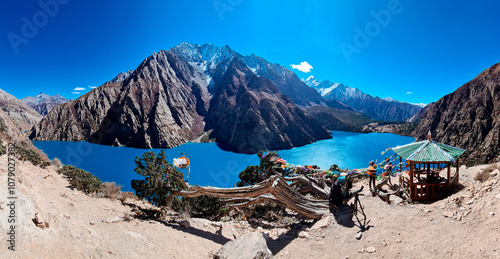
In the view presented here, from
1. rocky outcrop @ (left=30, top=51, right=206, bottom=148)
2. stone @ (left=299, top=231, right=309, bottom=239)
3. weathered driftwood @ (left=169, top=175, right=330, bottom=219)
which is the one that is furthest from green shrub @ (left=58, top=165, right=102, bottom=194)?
rocky outcrop @ (left=30, top=51, right=206, bottom=148)

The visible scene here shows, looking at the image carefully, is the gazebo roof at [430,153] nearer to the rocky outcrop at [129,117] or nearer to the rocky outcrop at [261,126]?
the rocky outcrop at [261,126]

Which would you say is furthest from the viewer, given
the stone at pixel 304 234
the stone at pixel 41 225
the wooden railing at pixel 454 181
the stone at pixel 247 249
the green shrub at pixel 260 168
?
the green shrub at pixel 260 168

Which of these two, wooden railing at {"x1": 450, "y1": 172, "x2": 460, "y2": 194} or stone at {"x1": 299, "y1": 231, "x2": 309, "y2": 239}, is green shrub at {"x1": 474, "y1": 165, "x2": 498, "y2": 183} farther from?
stone at {"x1": 299, "y1": 231, "x2": 309, "y2": 239}

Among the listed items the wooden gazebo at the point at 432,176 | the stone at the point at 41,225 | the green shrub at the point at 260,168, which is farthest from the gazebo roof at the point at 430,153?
the stone at the point at 41,225

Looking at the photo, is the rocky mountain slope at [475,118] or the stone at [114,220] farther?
the rocky mountain slope at [475,118]

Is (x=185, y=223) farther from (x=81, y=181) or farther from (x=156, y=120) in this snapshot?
(x=156, y=120)

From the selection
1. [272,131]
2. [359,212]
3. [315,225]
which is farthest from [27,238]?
[272,131]
